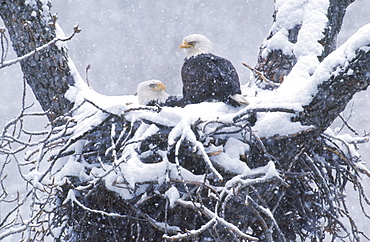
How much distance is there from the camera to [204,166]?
309cm

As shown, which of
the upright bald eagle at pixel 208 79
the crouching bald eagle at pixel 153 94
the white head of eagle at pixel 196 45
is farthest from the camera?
the white head of eagle at pixel 196 45

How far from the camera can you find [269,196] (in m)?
3.20

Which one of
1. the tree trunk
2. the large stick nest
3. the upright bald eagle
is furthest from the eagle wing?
A: the tree trunk

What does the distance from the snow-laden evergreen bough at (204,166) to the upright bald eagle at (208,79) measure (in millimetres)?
425

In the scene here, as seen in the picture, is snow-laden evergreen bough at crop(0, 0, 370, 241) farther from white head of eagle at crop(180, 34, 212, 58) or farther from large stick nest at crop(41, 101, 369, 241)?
white head of eagle at crop(180, 34, 212, 58)

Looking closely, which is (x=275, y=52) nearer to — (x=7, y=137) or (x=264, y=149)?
(x=264, y=149)

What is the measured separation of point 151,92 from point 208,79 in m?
0.68

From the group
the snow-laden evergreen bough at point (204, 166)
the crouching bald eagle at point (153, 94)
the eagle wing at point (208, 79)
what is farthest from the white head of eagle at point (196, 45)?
the snow-laden evergreen bough at point (204, 166)

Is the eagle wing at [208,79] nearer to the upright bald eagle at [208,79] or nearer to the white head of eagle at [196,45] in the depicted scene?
the upright bald eagle at [208,79]

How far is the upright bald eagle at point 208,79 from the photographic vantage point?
3.92m

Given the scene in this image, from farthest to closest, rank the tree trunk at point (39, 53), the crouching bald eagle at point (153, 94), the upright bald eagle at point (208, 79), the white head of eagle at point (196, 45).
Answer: the white head of eagle at point (196, 45) → the crouching bald eagle at point (153, 94) → the upright bald eagle at point (208, 79) → the tree trunk at point (39, 53)

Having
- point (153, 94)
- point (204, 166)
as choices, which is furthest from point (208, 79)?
point (204, 166)

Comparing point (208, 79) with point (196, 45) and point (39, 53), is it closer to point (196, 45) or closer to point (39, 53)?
point (196, 45)

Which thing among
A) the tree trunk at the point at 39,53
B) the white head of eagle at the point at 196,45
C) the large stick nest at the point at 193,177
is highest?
the white head of eagle at the point at 196,45
